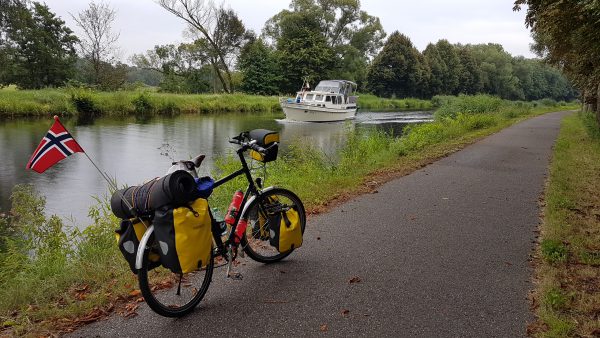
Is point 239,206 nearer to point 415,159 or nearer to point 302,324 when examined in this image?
point 302,324

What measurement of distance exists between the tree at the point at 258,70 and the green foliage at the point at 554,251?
50.0 m

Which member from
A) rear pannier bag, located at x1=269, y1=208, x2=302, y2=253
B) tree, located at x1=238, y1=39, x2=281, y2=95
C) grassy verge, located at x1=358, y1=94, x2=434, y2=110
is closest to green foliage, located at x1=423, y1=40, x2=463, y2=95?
grassy verge, located at x1=358, y1=94, x2=434, y2=110

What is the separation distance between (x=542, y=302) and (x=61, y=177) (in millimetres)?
11536

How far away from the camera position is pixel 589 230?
18.3ft

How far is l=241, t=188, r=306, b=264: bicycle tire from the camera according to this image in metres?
4.25

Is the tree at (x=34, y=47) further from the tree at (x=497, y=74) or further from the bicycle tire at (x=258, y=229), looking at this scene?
the tree at (x=497, y=74)

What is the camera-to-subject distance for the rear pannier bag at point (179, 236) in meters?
3.11

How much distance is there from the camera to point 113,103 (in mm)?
30844

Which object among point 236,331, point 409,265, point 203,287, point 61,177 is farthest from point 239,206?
point 61,177

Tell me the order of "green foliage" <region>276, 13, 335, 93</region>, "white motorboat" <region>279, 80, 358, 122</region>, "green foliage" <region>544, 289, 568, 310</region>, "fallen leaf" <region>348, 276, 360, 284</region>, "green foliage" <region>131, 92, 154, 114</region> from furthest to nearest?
"green foliage" <region>276, 13, 335, 93</region> → "white motorboat" <region>279, 80, 358, 122</region> → "green foliage" <region>131, 92, 154, 114</region> → "fallen leaf" <region>348, 276, 360, 284</region> → "green foliage" <region>544, 289, 568, 310</region>

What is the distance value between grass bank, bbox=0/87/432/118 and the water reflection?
2507 mm

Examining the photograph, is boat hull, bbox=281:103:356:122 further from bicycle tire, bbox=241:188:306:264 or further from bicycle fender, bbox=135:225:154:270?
bicycle fender, bbox=135:225:154:270

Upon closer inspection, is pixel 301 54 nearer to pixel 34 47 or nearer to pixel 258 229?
pixel 34 47

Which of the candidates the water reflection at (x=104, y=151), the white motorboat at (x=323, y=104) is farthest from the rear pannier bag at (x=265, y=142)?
the white motorboat at (x=323, y=104)
